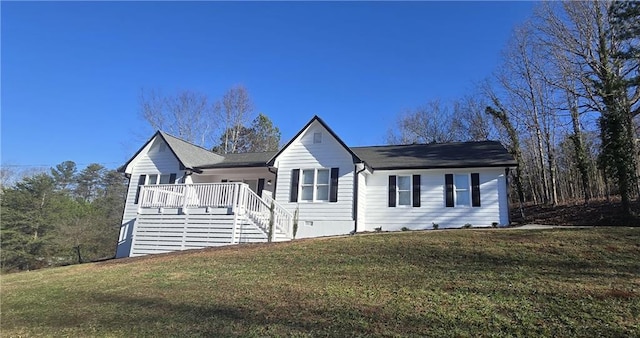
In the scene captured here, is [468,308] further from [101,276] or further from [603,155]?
[603,155]

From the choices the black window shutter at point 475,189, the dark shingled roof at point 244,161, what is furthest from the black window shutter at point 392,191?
the dark shingled roof at point 244,161

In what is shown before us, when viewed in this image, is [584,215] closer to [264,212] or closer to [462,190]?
[462,190]

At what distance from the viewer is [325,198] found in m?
17.0

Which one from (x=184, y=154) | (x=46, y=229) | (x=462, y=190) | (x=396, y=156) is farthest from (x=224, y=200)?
(x=46, y=229)

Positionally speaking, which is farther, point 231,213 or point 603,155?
point 603,155

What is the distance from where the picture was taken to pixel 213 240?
15.1 metres

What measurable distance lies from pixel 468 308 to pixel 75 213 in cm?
3613

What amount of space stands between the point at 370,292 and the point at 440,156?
12.6 meters

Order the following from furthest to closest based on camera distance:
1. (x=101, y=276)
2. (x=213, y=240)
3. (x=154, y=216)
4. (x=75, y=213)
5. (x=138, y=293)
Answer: (x=75, y=213) < (x=154, y=216) < (x=213, y=240) < (x=101, y=276) < (x=138, y=293)

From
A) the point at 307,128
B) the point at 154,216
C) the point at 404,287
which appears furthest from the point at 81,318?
the point at 307,128

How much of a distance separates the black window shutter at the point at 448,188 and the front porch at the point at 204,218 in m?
7.16

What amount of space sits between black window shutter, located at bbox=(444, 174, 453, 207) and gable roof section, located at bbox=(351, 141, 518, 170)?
22.0 inches

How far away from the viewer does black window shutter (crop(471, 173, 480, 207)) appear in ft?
52.7

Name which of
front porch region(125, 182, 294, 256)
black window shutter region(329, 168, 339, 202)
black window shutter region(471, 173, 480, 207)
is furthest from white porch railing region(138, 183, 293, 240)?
black window shutter region(471, 173, 480, 207)
